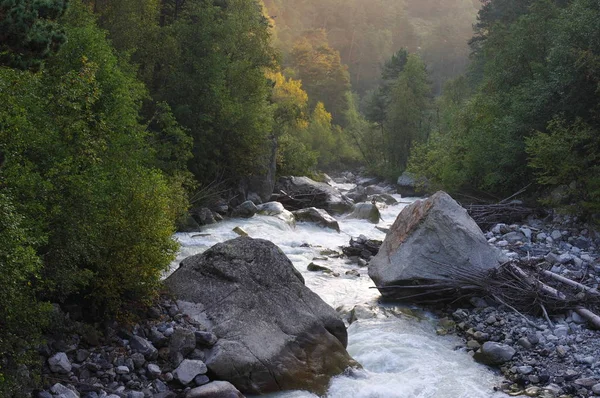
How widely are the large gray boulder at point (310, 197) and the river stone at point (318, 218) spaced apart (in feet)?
15.3

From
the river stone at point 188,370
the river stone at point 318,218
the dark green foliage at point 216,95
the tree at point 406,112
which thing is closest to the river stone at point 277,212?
the river stone at point 318,218

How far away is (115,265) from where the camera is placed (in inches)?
395

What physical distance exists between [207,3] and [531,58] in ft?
56.5

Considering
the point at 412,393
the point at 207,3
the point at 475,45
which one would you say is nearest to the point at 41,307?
the point at 412,393

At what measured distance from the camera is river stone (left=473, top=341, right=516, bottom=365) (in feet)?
38.0

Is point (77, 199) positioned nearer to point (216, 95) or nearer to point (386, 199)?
point (216, 95)

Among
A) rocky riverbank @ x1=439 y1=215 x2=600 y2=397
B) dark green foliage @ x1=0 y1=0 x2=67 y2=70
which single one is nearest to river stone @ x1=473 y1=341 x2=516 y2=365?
rocky riverbank @ x1=439 y1=215 x2=600 y2=397

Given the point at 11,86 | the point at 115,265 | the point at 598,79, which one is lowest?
the point at 115,265

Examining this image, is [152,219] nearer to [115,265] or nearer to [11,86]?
[115,265]

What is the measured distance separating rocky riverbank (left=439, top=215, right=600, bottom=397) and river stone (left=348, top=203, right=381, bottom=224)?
13.3m

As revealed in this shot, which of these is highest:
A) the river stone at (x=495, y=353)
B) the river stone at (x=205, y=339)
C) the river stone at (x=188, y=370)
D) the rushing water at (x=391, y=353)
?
the river stone at (x=205, y=339)

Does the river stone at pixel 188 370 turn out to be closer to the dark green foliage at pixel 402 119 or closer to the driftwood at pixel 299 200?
the driftwood at pixel 299 200

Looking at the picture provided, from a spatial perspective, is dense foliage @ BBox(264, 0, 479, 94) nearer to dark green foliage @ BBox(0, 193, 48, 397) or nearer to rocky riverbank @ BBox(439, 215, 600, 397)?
rocky riverbank @ BBox(439, 215, 600, 397)

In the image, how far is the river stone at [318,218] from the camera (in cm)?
2683
